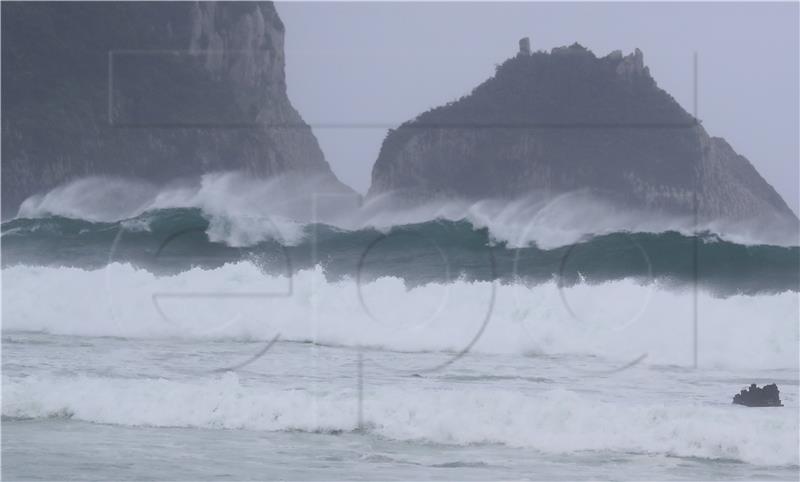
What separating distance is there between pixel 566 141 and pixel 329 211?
18.1 meters

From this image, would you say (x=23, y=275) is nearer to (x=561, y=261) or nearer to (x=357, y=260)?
(x=357, y=260)

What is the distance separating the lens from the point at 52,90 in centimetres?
4672

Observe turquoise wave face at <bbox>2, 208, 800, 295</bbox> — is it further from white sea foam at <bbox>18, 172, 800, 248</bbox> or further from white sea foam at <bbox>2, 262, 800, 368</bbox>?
white sea foam at <bbox>2, 262, 800, 368</bbox>

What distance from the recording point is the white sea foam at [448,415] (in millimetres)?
8078

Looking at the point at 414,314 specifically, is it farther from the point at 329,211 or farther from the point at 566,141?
the point at 566,141

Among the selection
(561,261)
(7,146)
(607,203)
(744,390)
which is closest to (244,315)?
(561,261)

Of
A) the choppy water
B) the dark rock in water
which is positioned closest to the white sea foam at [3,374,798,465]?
the choppy water

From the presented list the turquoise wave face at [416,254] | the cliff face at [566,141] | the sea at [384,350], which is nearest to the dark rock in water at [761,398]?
the sea at [384,350]

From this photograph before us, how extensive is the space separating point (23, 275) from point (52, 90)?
31.1 m

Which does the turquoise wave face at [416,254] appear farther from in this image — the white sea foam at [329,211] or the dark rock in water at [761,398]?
A: the dark rock in water at [761,398]

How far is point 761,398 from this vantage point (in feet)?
30.4

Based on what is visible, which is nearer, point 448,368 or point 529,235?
point 448,368

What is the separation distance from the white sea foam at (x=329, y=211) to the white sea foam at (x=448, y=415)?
34.3 feet

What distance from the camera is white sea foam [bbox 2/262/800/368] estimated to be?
1328cm
